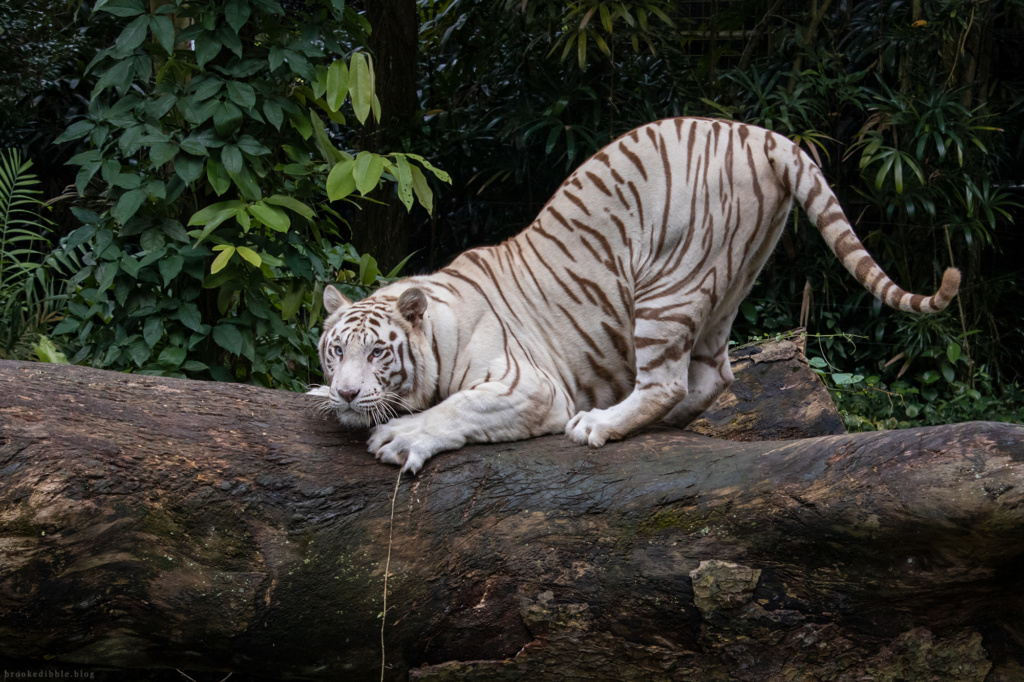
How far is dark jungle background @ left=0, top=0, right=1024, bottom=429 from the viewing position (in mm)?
4547

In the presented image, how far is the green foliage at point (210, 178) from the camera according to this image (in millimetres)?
3586

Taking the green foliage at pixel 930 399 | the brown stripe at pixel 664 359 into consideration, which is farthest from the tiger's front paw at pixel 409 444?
the green foliage at pixel 930 399

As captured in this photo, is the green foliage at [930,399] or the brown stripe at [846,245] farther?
the green foliage at [930,399]

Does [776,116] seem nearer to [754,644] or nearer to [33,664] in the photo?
[754,644]

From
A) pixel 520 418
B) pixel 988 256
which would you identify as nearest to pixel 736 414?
pixel 520 418

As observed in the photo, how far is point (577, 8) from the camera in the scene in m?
5.68

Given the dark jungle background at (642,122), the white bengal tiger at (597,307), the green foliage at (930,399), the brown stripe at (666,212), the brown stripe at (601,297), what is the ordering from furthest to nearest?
the green foliage at (930,399), the dark jungle background at (642,122), the brown stripe at (601,297), the brown stripe at (666,212), the white bengal tiger at (597,307)

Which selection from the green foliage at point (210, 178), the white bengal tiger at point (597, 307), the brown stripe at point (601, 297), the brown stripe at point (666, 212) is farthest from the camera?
the green foliage at point (210, 178)

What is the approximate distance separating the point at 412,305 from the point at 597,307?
28.2 inches

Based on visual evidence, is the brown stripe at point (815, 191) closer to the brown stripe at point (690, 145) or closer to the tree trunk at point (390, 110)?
the brown stripe at point (690, 145)

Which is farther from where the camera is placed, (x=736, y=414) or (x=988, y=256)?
(x=988, y=256)

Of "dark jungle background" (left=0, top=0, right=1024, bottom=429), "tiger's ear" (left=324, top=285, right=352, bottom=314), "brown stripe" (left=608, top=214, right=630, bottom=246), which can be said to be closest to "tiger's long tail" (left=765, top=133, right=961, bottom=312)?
"brown stripe" (left=608, top=214, right=630, bottom=246)

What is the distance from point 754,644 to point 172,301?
9.10 feet

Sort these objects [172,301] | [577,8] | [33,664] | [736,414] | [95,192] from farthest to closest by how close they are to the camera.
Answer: [577,8], [95,192], [736,414], [172,301], [33,664]
